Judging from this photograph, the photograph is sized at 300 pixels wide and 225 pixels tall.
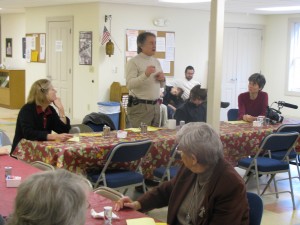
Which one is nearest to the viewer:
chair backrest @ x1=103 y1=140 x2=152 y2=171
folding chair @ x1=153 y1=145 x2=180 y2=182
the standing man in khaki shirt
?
chair backrest @ x1=103 y1=140 x2=152 y2=171

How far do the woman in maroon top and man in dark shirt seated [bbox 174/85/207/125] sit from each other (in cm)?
54

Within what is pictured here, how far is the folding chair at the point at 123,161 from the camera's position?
400cm

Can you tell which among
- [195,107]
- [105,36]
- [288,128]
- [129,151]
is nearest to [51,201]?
[129,151]

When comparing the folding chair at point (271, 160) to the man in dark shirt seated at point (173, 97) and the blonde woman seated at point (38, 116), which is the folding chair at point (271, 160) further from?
the man in dark shirt seated at point (173, 97)

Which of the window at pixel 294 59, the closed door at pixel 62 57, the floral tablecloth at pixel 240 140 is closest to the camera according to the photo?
the floral tablecloth at pixel 240 140

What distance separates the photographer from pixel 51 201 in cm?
144

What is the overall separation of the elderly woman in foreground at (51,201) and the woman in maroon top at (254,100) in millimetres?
4549

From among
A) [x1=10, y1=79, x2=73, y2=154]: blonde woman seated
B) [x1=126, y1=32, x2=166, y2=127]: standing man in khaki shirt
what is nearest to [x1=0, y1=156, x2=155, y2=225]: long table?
[x1=10, y1=79, x2=73, y2=154]: blonde woman seated

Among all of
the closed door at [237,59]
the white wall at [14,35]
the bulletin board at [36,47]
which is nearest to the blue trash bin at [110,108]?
the bulletin board at [36,47]

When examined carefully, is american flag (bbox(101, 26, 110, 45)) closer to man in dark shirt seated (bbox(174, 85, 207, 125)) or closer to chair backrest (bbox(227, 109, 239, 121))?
chair backrest (bbox(227, 109, 239, 121))

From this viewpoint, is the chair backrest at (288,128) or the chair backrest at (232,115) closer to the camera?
the chair backrest at (288,128)

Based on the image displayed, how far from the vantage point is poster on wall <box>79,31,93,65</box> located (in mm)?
9242

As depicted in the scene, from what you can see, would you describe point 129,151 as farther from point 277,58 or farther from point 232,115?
point 277,58

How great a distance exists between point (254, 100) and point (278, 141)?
1326mm
